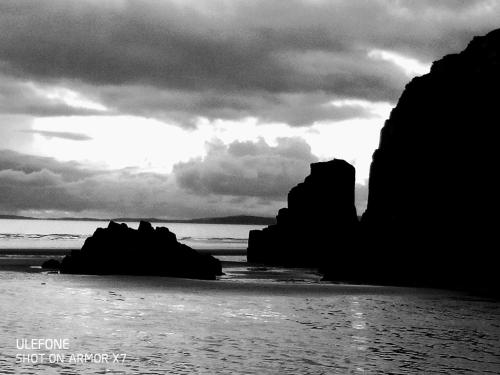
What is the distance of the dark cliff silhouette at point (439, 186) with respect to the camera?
56438 mm

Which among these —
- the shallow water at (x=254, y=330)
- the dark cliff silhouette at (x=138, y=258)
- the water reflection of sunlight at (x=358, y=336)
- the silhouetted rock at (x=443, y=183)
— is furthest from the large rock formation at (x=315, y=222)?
the water reflection of sunlight at (x=358, y=336)

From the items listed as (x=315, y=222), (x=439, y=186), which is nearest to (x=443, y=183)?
(x=439, y=186)

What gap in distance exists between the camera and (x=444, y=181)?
6012 centimetres

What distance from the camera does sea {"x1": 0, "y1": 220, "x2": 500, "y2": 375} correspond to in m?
20.3

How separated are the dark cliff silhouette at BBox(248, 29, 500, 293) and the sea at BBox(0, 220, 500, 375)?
1423cm

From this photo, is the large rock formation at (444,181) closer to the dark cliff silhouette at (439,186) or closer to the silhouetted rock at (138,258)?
the dark cliff silhouette at (439,186)

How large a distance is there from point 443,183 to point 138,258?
28.7 m

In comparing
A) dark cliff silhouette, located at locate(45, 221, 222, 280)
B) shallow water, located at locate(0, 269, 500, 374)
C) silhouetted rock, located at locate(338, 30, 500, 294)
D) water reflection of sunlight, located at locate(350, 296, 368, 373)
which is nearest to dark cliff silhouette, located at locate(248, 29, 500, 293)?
silhouetted rock, located at locate(338, 30, 500, 294)

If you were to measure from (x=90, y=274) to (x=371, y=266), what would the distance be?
25.9m

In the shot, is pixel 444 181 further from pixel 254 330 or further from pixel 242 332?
pixel 242 332

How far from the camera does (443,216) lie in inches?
2341

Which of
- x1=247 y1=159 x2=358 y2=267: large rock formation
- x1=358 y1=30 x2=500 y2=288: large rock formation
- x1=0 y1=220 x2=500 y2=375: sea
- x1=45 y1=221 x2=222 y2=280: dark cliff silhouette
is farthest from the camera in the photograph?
x1=247 y1=159 x2=358 y2=267: large rock formation

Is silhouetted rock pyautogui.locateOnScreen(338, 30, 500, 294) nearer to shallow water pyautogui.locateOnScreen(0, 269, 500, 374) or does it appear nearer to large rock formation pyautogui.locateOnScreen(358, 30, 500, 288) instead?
large rock formation pyautogui.locateOnScreen(358, 30, 500, 288)

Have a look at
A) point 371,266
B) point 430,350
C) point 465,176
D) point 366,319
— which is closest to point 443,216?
point 465,176
